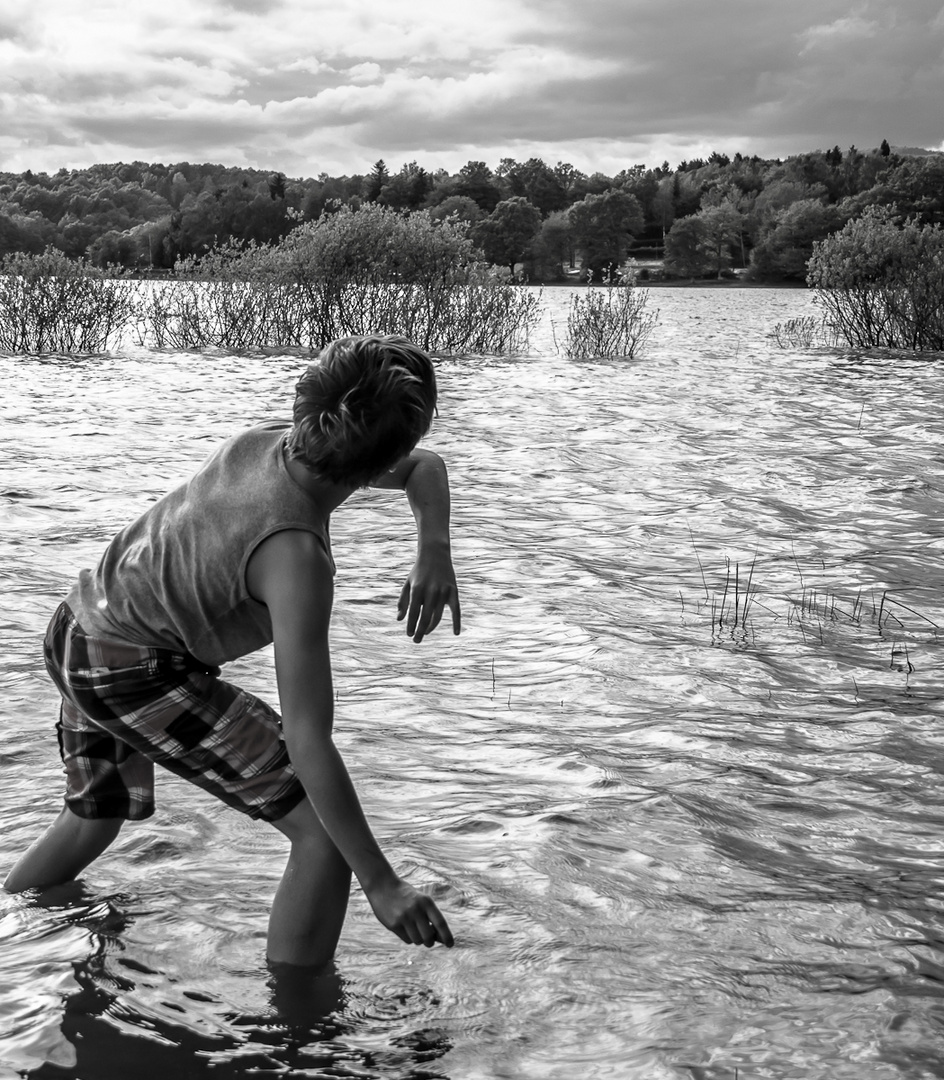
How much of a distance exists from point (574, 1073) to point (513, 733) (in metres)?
2.59

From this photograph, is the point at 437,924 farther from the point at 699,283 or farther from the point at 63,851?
the point at 699,283

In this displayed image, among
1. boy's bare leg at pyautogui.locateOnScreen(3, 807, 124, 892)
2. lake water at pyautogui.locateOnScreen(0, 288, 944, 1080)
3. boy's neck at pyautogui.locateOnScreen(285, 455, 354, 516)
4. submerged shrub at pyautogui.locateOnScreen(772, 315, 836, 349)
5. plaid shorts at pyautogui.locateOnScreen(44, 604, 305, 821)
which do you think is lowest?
lake water at pyautogui.locateOnScreen(0, 288, 944, 1080)

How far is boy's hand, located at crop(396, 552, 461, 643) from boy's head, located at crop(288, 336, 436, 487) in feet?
2.00

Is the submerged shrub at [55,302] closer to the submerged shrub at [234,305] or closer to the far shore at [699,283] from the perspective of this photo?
the submerged shrub at [234,305]

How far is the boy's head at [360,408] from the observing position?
250 cm

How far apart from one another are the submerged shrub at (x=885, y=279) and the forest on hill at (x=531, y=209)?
2.70 m

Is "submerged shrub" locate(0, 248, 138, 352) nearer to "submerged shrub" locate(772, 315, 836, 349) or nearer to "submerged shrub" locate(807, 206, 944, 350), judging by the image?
"submerged shrub" locate(807, 206, 944, 350)

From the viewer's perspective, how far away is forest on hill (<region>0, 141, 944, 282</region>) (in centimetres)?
6088

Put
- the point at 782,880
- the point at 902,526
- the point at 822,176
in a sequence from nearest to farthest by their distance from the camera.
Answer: the point at 782,880, the point at 902,526, the point at 822,176

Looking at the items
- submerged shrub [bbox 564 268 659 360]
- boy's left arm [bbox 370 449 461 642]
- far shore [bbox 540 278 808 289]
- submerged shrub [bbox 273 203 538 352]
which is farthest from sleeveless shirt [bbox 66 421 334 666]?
far shore [bbox 540 278 808 289]

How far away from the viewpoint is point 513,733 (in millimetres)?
5445

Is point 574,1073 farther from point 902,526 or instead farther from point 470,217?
point 470,217

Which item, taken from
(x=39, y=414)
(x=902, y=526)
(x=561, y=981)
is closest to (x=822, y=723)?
(x=561, y=981)

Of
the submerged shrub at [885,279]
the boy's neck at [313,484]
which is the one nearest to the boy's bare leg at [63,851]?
the boy's neck at [313,484]
